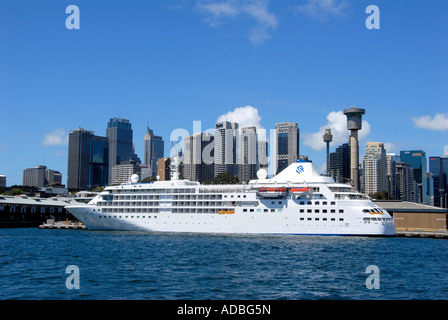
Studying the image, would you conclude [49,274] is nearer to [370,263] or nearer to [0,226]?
[370,263]

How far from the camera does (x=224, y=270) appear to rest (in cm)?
2881

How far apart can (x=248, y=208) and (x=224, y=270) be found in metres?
29.0

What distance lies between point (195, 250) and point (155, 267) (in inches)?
368

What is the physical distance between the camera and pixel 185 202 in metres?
61.0

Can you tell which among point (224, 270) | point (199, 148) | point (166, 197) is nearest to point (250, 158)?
point (199, 148)

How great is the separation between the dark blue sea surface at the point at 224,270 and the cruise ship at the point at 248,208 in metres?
8.31

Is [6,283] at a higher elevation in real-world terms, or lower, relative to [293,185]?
lower

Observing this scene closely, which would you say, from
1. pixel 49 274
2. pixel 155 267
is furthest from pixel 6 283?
pixel 155 267

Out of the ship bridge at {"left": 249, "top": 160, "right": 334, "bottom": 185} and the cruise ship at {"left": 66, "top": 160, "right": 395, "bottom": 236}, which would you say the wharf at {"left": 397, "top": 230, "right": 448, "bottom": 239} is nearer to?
the cruise ship at {"left": 66, "top": 160, "right": 395, "bottom": 236}

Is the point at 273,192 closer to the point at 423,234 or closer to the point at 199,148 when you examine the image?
the point at 423,234

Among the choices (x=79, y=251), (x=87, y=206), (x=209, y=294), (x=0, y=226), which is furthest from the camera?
(x=0, y=226)

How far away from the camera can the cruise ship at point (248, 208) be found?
53.8 meters

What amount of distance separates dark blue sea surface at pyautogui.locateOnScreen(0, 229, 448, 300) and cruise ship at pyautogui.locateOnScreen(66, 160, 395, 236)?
831cm

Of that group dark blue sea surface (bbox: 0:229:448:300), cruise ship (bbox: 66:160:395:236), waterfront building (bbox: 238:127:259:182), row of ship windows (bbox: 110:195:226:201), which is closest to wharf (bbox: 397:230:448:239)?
cruise ship (bbox: 66:160:395:236)
